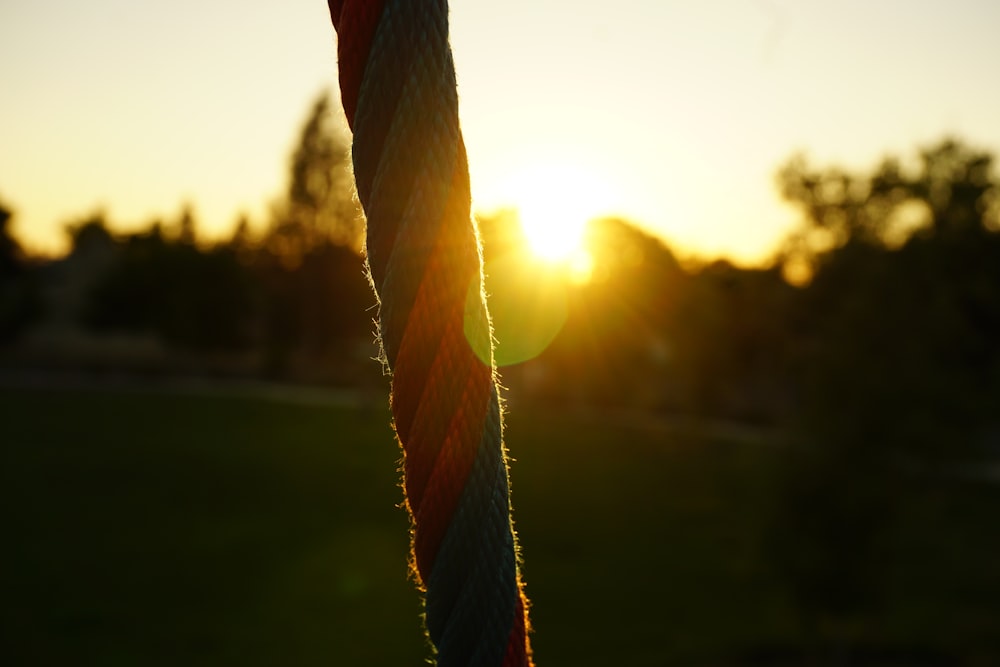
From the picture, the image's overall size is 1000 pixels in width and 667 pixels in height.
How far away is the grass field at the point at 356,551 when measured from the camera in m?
17.2

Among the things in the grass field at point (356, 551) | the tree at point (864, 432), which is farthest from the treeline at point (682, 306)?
the grass field at point (356, 551)

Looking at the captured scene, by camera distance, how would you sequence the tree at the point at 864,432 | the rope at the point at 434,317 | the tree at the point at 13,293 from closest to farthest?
1. the rope at the point at 434,317
2. the tree at the point at 864,432
3. the tree at the point at 13,293

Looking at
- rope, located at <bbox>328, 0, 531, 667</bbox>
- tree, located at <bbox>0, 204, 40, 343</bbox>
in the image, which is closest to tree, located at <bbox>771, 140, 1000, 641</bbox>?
rope, located at <bbox>328, 0, 531, 667</bbox>

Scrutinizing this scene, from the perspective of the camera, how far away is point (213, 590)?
19.8 meters

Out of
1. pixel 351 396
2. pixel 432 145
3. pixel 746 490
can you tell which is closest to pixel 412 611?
pixel 746 490

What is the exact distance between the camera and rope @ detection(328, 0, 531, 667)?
0.90 metres

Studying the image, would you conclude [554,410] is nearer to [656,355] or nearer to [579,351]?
[579,351]

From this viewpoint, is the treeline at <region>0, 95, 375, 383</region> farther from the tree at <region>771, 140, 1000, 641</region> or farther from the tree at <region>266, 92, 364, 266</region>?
the tree at <region>771, 140, 1000, 641</region>

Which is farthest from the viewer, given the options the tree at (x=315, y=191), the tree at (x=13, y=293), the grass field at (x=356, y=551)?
the tree at (x=13, y=293)

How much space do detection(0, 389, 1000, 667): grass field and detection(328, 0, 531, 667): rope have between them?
9.05 meters

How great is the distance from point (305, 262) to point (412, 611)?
30.2m

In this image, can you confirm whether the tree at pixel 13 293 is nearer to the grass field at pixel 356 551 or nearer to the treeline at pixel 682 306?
the treeline at pixel 682 306

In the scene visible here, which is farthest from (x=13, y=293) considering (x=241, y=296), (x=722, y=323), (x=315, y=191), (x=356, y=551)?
(x=722, y=323)

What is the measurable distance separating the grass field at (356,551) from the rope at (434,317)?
356 inches
